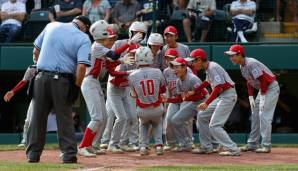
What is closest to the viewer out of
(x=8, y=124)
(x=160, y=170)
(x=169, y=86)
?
(x=160, y=170)

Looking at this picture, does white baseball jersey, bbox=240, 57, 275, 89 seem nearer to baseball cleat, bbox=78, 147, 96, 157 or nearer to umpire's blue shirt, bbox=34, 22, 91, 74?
baseball cleat, bbox=78, 147, 96, 157

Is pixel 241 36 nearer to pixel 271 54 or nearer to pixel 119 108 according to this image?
pixel 271 54

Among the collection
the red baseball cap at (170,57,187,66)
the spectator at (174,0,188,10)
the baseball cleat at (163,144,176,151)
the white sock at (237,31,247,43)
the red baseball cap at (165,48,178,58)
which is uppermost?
the spectator at (174,0,188,10)

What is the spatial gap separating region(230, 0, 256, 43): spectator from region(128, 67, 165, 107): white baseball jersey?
16.4 ft

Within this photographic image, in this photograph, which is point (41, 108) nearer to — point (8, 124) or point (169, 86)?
point (169, 86)

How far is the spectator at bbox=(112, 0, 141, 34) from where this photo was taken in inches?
723

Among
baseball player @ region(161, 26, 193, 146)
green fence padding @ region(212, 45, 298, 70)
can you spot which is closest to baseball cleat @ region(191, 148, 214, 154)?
baseball player @ region(161, 26, 193, 146)

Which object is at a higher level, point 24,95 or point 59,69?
point 59,69

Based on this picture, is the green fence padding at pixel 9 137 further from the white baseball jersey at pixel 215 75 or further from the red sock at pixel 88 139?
the white baseball jersey at pixel 215 75

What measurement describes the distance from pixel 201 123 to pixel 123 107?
1.27 m

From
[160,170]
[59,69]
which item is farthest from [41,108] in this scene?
[160,170]

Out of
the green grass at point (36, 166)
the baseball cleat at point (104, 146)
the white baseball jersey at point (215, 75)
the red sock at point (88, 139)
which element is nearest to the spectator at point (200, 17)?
the white baseball jersey at point (215, 75)

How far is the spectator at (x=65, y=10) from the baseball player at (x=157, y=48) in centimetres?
440

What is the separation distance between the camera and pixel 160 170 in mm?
10453
